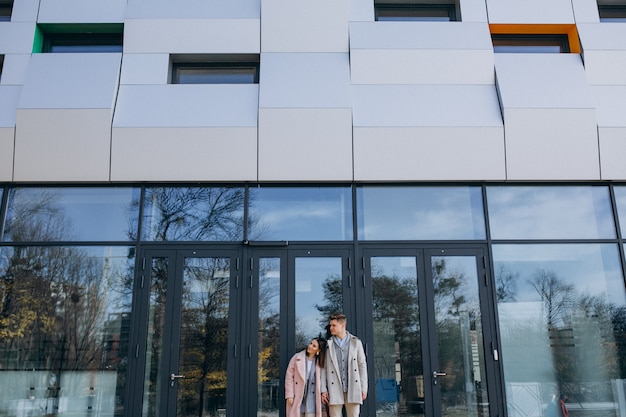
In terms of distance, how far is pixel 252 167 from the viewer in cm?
815

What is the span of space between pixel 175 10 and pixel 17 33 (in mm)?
2415

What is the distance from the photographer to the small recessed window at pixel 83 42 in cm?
909

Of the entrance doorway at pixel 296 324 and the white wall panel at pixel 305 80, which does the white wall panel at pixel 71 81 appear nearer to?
the white wall panel at pixel 305 80

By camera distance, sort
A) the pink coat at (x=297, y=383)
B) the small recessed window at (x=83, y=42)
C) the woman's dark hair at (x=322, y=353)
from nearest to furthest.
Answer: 1. the pink coat at (x=297, y=383)
2. the woman's dark hair at (x=322, y=353)
3. the small recessed window at (x=83, y=42)

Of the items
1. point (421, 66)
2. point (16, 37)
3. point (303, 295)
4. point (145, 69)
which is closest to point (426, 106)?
point (421, 66)

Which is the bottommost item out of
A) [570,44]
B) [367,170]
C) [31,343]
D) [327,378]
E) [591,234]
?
[327,378]

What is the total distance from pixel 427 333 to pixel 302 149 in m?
3.09

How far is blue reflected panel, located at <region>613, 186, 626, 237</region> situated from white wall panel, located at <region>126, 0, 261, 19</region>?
234 inches

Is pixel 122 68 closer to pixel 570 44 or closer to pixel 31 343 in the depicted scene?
pixel 31 343

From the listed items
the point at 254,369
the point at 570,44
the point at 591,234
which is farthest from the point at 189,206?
the point at 570,44

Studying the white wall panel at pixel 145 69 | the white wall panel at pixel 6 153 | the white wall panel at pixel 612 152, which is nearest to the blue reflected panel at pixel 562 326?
the white wall panel at pixel 612 152

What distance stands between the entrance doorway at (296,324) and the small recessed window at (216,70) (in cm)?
268

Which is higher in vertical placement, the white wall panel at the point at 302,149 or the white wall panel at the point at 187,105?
the white wall panel at the point at 187,105

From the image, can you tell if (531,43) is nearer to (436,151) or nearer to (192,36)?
(436,151)
